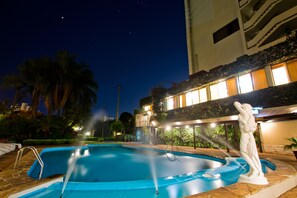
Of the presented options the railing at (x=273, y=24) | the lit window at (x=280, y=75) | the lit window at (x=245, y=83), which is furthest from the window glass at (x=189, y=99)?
the railing at (x=273, y=24)

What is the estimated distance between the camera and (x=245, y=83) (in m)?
12.5

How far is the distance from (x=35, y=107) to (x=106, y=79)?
46304 mm

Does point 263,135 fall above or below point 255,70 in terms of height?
below

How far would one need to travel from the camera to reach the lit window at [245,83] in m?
12.1

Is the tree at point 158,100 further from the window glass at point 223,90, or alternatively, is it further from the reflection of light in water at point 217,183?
the reflection of light in water at point 217,183

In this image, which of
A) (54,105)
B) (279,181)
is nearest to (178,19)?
(54,105)

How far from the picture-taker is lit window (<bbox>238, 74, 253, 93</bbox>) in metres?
12.1

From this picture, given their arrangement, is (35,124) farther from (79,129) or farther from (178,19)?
(178,19)

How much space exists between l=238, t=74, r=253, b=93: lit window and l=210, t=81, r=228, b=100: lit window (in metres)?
1.35

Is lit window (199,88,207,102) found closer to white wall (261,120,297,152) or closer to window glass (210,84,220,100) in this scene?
window glass (210,84,220,100)

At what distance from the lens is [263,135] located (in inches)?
448

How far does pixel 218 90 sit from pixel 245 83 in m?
2.40

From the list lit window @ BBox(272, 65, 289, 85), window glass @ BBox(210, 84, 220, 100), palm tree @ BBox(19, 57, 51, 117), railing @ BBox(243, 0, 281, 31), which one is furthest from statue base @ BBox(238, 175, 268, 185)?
palm tree @ BBox(19, 57, 51, 117)

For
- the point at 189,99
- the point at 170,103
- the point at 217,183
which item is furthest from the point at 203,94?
the point at 217,183
